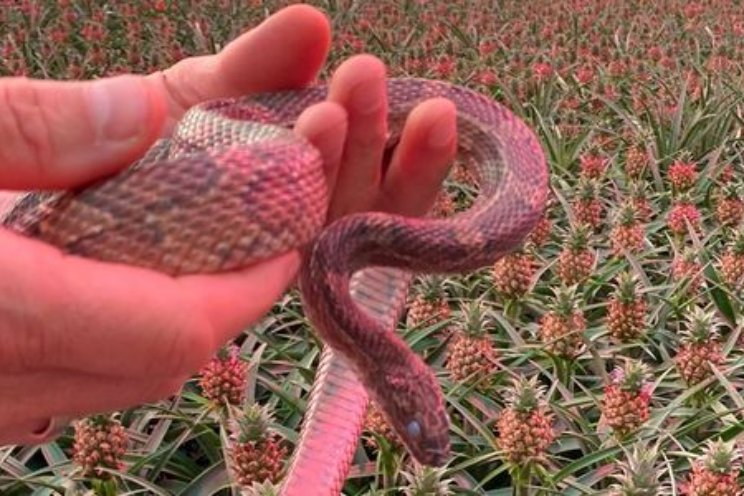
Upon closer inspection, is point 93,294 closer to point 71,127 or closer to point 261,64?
point 71,127

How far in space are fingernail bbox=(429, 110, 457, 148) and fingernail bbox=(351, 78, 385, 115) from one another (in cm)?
10

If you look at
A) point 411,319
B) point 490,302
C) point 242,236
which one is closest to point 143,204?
point 242,236

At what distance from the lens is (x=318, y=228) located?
172cm

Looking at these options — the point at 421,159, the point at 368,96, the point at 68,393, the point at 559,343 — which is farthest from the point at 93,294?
the point at 559,343

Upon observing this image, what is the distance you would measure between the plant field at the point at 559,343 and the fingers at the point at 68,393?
56 cm

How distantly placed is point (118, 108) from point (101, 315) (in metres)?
0.27

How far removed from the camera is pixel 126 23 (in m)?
6.15

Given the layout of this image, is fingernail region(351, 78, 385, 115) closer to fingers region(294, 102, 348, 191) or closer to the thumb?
fingers region(294, 102, 348, 191)

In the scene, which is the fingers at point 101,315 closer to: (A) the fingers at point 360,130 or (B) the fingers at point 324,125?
(B) the fingers at point 324,125

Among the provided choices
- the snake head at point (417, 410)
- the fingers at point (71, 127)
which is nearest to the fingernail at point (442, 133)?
the snake head at point (417, 410)

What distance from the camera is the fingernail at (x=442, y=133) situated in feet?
6.40

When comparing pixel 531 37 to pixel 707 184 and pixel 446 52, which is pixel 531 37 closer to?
pixel 446 52

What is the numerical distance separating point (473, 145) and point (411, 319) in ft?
3.01

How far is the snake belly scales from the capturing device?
155cm
